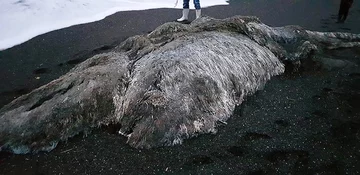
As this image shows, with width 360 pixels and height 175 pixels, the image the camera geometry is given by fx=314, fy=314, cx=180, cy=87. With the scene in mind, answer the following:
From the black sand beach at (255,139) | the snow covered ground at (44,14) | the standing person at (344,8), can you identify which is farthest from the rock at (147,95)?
the standing person at (344,8)

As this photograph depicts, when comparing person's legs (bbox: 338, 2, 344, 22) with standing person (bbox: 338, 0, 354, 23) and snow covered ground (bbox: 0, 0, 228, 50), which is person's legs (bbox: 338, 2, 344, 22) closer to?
standing person (bbox: 338, 0, 354, 23)

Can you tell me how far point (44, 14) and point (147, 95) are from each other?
5.59 metres

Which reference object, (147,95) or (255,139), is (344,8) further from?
(147,95)

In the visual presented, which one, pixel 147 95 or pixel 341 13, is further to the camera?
pixel 341 13

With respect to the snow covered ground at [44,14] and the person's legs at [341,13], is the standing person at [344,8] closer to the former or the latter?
the person's legs at [341,13]

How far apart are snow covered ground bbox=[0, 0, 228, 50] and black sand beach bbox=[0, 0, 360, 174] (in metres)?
1.38

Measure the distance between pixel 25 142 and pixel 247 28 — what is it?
3.63 metres


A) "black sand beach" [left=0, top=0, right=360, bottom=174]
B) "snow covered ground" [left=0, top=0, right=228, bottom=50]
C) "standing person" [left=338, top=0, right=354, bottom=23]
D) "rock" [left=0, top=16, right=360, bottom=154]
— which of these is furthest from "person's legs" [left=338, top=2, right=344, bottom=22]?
"snow covered ground" [left=0, top=0, right=228, bottom=50]

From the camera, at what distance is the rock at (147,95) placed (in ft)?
11.1

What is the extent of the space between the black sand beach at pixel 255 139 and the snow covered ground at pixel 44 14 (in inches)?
54.5

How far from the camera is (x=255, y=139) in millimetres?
3506

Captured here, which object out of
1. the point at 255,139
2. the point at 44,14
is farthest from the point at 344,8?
the point at 44,14

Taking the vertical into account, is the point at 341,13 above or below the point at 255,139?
below

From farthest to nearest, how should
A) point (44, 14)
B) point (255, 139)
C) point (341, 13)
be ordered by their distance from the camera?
point (44, 14) < point (341, 13) < point (255, 139)
